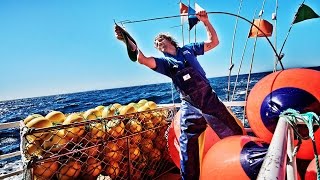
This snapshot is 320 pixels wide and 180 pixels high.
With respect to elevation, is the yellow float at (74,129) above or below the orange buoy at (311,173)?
above

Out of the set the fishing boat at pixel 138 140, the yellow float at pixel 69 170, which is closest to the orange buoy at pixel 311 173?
the fishing boat at pixel 138 140

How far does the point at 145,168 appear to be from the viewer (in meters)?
3.20

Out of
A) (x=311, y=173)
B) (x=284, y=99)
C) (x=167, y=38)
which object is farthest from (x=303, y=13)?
(x=311, y=173)

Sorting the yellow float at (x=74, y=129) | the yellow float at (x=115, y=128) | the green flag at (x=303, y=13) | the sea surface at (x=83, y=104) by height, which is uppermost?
the green flag at (x=303, y=13)

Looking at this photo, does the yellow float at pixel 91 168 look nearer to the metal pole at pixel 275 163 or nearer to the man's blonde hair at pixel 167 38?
the man's blonde hair at pixel 167 38

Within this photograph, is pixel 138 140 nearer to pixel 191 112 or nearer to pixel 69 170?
pixel 191 112

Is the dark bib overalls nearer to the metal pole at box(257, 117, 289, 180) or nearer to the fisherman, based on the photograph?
the fisherman

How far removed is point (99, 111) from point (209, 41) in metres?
1.42

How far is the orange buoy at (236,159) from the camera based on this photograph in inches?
75.9

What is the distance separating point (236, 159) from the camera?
203 centimetres

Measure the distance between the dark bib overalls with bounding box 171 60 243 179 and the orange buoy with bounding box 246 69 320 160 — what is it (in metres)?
0.34

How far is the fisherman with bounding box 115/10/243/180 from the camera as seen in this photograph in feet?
8.38

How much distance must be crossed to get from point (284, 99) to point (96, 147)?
1.70 meters

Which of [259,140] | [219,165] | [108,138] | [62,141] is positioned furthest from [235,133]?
[62,141]
